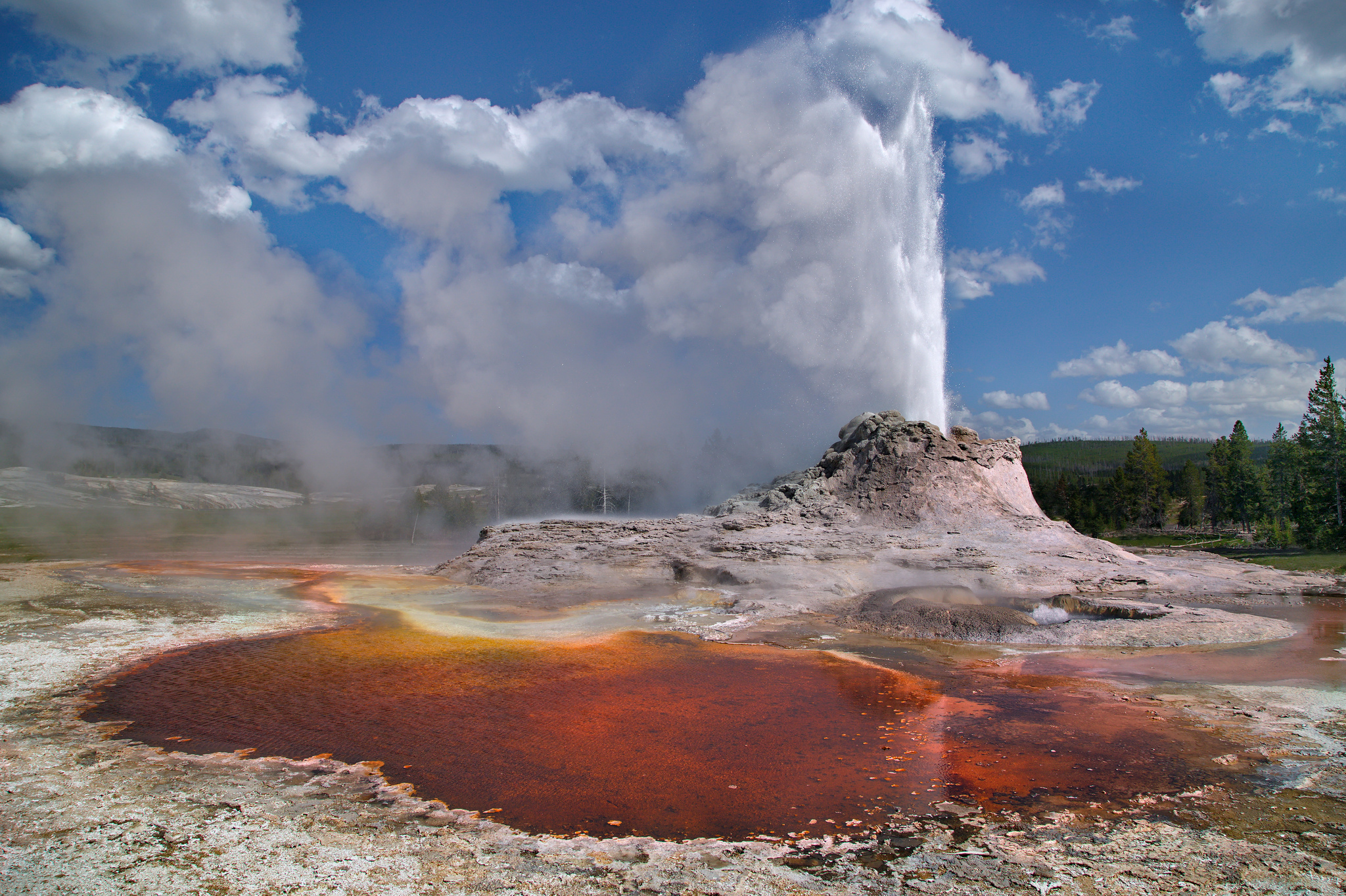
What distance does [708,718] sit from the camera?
21.2 feet

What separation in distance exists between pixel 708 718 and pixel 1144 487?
54.1 metres

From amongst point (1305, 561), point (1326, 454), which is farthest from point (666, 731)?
point (1326, 454)

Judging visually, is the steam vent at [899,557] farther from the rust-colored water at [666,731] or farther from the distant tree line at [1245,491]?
the distant tree line at [1245,491]

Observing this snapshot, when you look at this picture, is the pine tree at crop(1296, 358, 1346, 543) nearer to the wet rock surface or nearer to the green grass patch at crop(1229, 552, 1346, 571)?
the green grass patch at crop(1229, 552, 1346, 571)

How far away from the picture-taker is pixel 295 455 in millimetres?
44531

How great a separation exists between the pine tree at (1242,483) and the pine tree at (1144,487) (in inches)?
162

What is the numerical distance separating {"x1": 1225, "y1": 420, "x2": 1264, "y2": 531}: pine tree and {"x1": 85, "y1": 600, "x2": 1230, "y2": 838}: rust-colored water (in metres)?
52.1

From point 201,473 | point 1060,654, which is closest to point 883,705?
point 1060,654

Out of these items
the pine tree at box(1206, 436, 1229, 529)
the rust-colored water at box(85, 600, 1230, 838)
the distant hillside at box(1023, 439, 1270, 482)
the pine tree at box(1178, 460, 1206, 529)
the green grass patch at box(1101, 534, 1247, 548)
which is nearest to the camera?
the rust-colored water at box(85, 600, 1230, 838)

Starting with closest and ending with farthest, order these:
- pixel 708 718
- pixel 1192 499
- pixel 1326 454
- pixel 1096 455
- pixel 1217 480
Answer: pixel 708 718 < pixel 1326 454 < pixel 1192 499 < pixel 1217 480 < pixel 1096 455

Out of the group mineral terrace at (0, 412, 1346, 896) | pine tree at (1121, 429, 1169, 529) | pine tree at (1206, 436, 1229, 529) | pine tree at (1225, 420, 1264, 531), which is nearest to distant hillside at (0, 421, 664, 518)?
mineral terrace at (0, 412, 1346, 896)

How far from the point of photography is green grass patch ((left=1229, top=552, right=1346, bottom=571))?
2085 cm

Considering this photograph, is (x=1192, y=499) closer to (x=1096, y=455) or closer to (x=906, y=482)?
(x=906, y=482)

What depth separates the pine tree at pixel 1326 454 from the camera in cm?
2952
